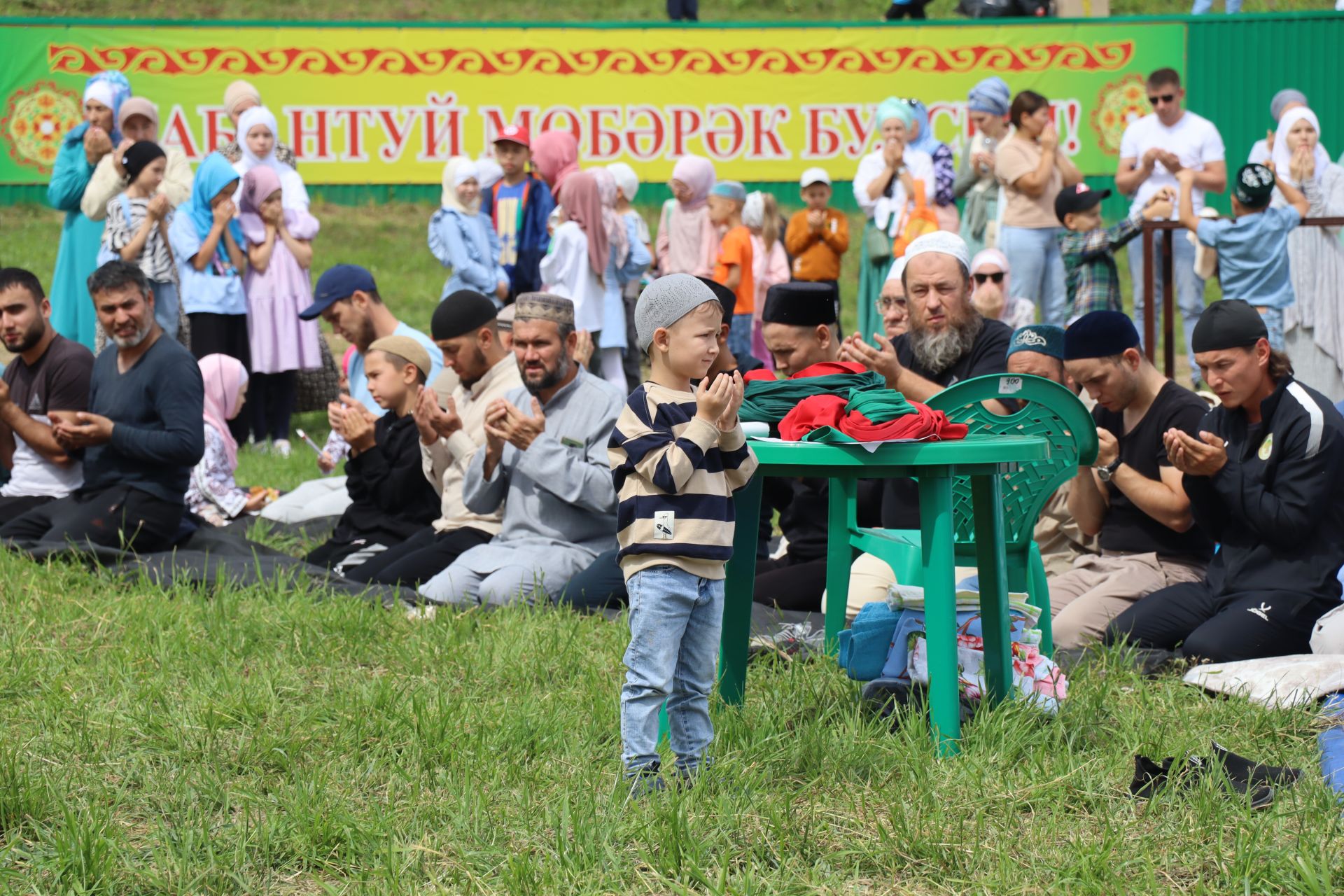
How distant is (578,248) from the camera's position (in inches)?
403

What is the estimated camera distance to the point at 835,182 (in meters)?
15.0

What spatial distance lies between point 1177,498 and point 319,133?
450 inches

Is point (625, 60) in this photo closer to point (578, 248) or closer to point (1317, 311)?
point (578, 248)

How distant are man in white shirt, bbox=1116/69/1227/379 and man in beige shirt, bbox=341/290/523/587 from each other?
5.78 metres

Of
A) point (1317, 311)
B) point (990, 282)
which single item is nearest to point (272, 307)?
point (990, 282)

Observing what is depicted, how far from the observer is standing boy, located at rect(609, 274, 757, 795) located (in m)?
3.39

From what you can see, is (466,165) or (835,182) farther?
(835,182)

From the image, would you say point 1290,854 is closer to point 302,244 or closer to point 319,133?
point 302,244

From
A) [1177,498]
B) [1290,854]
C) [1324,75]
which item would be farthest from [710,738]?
[1324,75]

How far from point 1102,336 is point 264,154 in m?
7.33

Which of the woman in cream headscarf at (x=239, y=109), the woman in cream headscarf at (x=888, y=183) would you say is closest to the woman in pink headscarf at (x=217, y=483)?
the woman in cream headscarf at (x=239, y=109)

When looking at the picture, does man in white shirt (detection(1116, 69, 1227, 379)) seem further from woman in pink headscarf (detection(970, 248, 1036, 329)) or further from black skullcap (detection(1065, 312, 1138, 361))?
black skullcap (detection(1065, 312, 1138, 361))

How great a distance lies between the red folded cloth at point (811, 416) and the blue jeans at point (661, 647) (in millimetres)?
519

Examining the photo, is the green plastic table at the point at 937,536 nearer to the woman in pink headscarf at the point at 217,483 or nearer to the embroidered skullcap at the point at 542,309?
the embroidered skullcap at the point at 542,309
